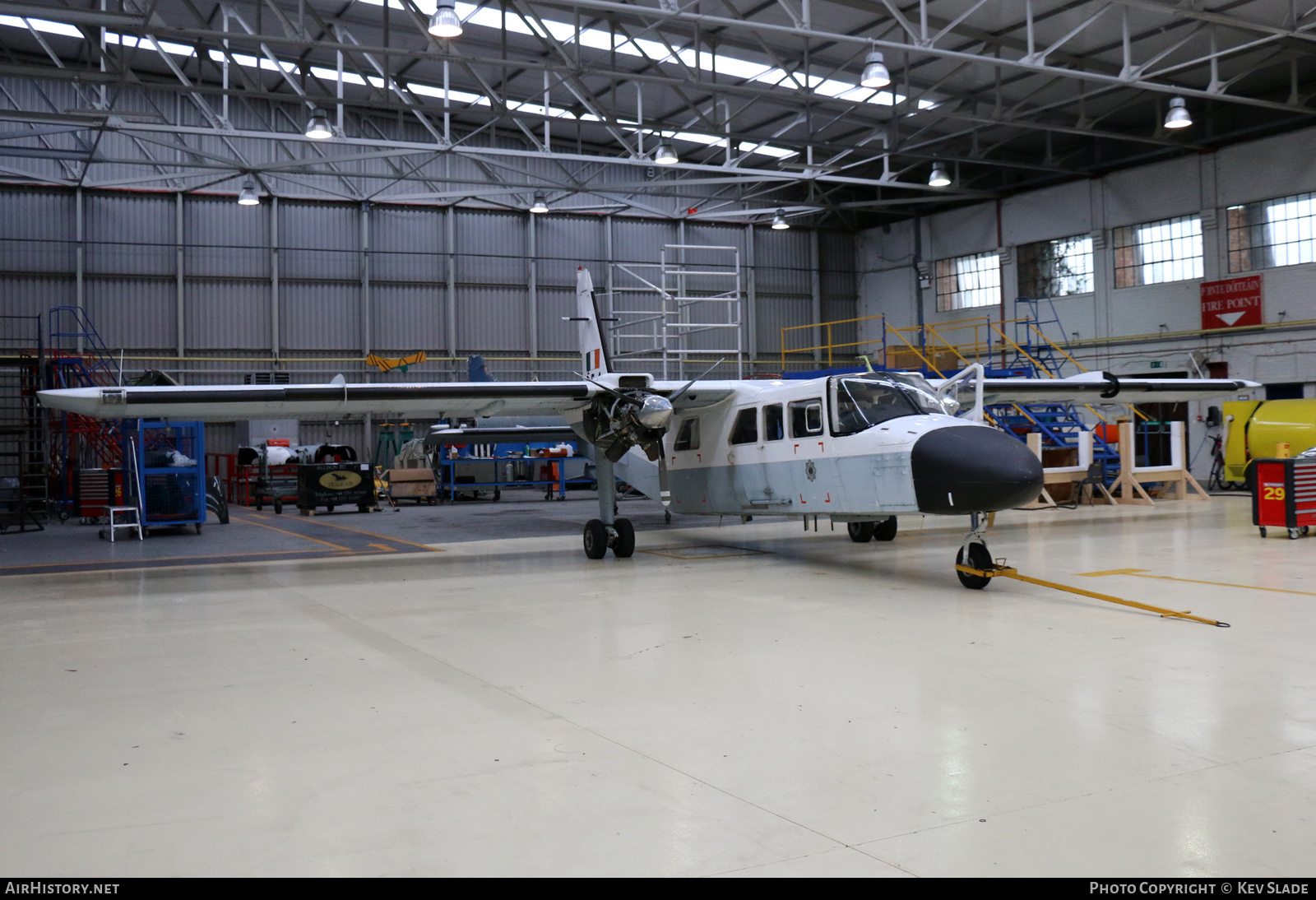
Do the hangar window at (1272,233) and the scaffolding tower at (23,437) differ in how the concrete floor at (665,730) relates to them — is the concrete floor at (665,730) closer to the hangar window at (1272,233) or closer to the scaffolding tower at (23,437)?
the scaffolding tower at (23,437)

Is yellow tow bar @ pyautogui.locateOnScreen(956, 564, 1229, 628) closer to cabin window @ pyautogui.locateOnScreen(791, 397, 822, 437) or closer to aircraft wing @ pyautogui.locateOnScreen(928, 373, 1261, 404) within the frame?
cabin window @ pyautogui.locateOnScreen(791, 397, 822, 437)

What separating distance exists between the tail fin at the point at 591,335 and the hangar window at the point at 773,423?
494 cm

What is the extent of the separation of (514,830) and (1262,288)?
32.8m

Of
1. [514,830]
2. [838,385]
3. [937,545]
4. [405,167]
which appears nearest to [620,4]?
[838,385]

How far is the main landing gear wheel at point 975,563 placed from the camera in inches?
409

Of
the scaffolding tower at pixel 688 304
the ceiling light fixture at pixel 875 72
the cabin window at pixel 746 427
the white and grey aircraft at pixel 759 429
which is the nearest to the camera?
the white and grey aircraft at pixel 759 429

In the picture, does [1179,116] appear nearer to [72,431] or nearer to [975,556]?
[975,556]

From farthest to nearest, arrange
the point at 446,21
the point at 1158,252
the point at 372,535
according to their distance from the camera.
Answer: the point at 1158,252
the point at 372,535
the point at 446,21

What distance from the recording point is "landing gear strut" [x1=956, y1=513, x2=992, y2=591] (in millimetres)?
10406

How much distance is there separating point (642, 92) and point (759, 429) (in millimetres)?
21709

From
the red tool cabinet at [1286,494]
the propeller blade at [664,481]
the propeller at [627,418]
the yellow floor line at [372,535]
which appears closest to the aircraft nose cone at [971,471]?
the propeller at [627,418]

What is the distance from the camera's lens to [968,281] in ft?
129

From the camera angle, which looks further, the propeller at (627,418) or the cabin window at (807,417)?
the propeller at (627,418)

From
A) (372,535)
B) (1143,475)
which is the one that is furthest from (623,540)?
(1143,475)
